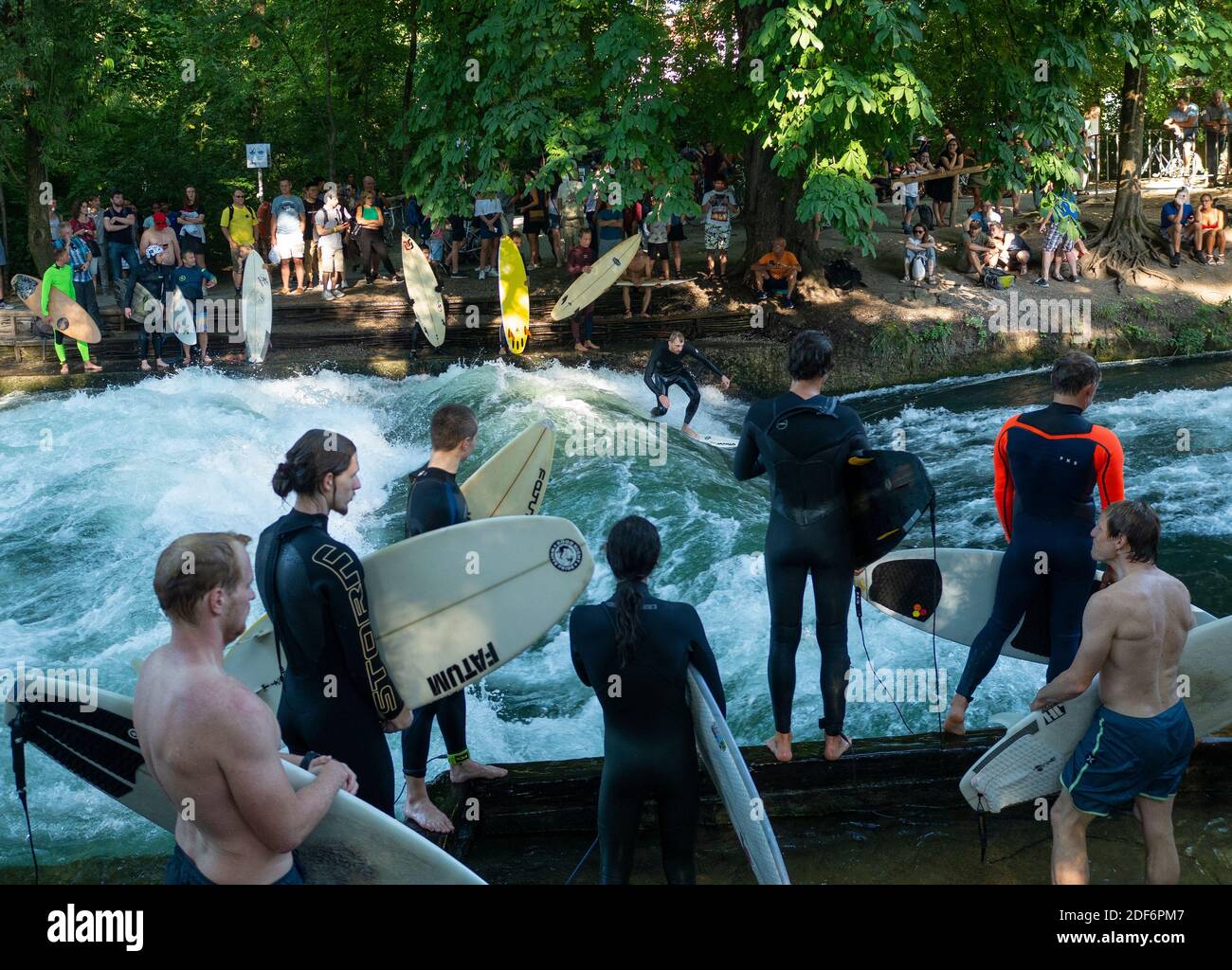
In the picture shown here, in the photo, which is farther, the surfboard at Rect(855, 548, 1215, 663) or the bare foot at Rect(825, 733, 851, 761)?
the surfboard at Rect(855, 548, 1215, 663)

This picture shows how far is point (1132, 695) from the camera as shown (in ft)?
12.3

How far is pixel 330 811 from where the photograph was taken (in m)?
3.26

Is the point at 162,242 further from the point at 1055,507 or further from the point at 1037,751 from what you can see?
the point at 1037,751

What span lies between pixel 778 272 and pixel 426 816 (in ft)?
40.9

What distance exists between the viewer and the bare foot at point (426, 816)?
4457 millimetres

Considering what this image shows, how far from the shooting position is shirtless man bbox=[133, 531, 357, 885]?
2686mm

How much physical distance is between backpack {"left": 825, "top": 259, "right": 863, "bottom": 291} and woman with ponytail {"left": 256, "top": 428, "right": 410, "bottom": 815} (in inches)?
527

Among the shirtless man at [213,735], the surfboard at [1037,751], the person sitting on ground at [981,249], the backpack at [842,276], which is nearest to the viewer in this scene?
the shirtless man at [213,735]

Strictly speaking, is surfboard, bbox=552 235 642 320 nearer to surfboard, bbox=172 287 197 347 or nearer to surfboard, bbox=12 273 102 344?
surfboard, bbox=172 287 197 347

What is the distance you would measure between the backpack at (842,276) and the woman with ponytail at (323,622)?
13.4 metres

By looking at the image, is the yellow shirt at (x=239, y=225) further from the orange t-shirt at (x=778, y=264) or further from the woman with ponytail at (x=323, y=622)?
the woman with ponytail at (x=323, y=622)
